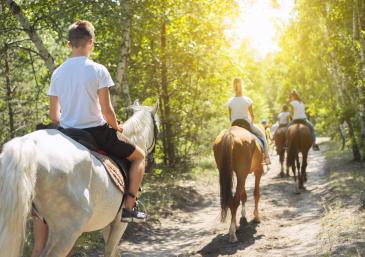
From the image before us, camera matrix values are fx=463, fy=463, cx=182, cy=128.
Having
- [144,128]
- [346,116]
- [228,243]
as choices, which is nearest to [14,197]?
[144,128]

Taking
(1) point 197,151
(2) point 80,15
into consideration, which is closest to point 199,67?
(1) point 197,151

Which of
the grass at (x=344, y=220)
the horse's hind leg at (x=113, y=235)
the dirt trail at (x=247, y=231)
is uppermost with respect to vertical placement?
the horse's hind leg at (x=113, y=235)

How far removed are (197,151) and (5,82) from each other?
8346 mm

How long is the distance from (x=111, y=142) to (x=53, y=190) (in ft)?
3.58

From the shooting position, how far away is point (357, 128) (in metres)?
17.0

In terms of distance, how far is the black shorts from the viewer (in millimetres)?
4855

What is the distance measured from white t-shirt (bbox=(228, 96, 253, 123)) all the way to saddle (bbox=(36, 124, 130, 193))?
5.03 meters

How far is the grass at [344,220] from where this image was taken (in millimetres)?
6734

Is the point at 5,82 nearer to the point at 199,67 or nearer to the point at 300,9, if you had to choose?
the point at 199,67

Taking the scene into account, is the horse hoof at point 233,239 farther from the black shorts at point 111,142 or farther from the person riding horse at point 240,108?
the black shorts at point 111,142

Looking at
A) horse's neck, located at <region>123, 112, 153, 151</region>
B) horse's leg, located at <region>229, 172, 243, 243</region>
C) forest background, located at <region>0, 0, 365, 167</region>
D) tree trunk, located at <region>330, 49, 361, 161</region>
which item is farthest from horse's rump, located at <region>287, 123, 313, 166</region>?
horse's neck, located at <region>123, 112, 153, 151</region>

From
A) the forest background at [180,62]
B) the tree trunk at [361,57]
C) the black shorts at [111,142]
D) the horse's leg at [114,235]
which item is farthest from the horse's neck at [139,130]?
the tree trunk at [361,57]

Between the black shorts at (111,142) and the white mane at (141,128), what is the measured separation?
35.8 inches

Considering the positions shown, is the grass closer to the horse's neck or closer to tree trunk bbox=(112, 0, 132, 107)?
the horse's neck
